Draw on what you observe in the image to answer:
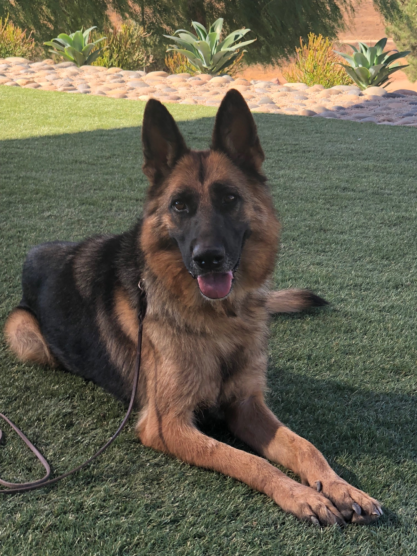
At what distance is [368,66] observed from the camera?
13.1 m

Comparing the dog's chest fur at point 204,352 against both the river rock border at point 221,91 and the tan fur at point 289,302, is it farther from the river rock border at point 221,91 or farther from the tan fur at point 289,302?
the river rock border at point 221,91

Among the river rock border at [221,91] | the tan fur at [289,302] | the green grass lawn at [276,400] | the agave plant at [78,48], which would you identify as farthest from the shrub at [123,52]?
the tan fur at [289,302]

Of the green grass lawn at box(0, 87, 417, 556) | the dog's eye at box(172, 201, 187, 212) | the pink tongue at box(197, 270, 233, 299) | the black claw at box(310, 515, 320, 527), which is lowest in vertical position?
the green grass lawn at box(0, 87, 417, 556)

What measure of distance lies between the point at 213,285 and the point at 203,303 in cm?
19

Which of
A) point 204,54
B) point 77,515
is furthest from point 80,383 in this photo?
point 204,54

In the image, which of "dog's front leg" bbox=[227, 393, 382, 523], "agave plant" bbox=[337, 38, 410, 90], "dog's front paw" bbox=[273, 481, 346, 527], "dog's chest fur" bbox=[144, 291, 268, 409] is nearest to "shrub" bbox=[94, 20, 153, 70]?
"agave plant" bbox=[337, 38, 410, 90]

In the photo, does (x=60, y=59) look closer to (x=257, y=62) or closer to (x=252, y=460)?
(x=257, y=62)

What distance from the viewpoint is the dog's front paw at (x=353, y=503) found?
210 centimetres

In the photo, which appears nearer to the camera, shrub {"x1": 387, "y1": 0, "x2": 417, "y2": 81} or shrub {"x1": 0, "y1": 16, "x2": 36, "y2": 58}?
shrub {"x1": 0, "y1": 16, "x2": 36, "y2": 58}

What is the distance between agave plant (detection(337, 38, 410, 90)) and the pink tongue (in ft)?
39.3

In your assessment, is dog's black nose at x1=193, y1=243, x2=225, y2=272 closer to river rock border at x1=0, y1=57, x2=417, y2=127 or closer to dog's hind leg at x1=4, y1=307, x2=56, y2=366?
dog's hind leg at x1=4, y1=307, x2=56, y2=366

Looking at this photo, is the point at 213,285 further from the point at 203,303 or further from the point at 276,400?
the point at 276,400

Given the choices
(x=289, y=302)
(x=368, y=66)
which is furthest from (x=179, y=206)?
(x=368, y=66)

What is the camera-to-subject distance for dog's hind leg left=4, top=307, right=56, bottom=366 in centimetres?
326
